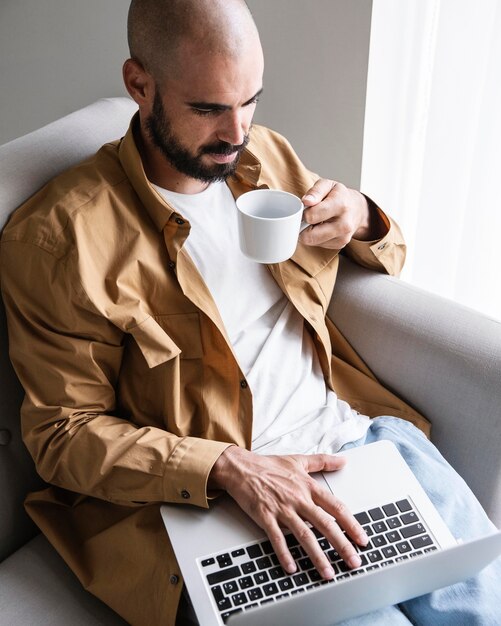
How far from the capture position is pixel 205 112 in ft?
3.63

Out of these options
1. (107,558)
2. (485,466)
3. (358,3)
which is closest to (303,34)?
(358,3)

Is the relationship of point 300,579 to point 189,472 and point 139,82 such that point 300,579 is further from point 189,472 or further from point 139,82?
point 139,82

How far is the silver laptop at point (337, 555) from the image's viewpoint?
0.81m

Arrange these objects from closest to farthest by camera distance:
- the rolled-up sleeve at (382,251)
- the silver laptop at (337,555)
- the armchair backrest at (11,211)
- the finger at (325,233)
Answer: the silver laptop at (337,555) → the armchair backrest at (11,211) → the finger at (325,233) → the rolled-up sleeve at (382,251)

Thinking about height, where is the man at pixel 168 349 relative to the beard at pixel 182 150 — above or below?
below

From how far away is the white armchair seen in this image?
1105 millimetres

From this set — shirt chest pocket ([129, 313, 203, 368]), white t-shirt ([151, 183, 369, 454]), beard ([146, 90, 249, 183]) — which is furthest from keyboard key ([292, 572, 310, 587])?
beard ([146, 90, 249, 183])

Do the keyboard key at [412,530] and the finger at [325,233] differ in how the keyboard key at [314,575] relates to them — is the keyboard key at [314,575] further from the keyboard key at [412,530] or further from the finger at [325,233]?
the finger at [325,233]

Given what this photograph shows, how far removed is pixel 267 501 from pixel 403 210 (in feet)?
3.49

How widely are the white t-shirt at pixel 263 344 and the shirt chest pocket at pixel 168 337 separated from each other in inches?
3.8

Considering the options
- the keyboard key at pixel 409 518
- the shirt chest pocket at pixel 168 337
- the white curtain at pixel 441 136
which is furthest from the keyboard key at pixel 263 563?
the white curtain at pixel 441 136

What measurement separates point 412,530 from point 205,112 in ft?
2.29

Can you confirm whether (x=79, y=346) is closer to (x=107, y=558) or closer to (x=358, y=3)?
(x=107, y=558)

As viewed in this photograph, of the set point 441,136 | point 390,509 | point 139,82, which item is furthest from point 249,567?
point 441,136
